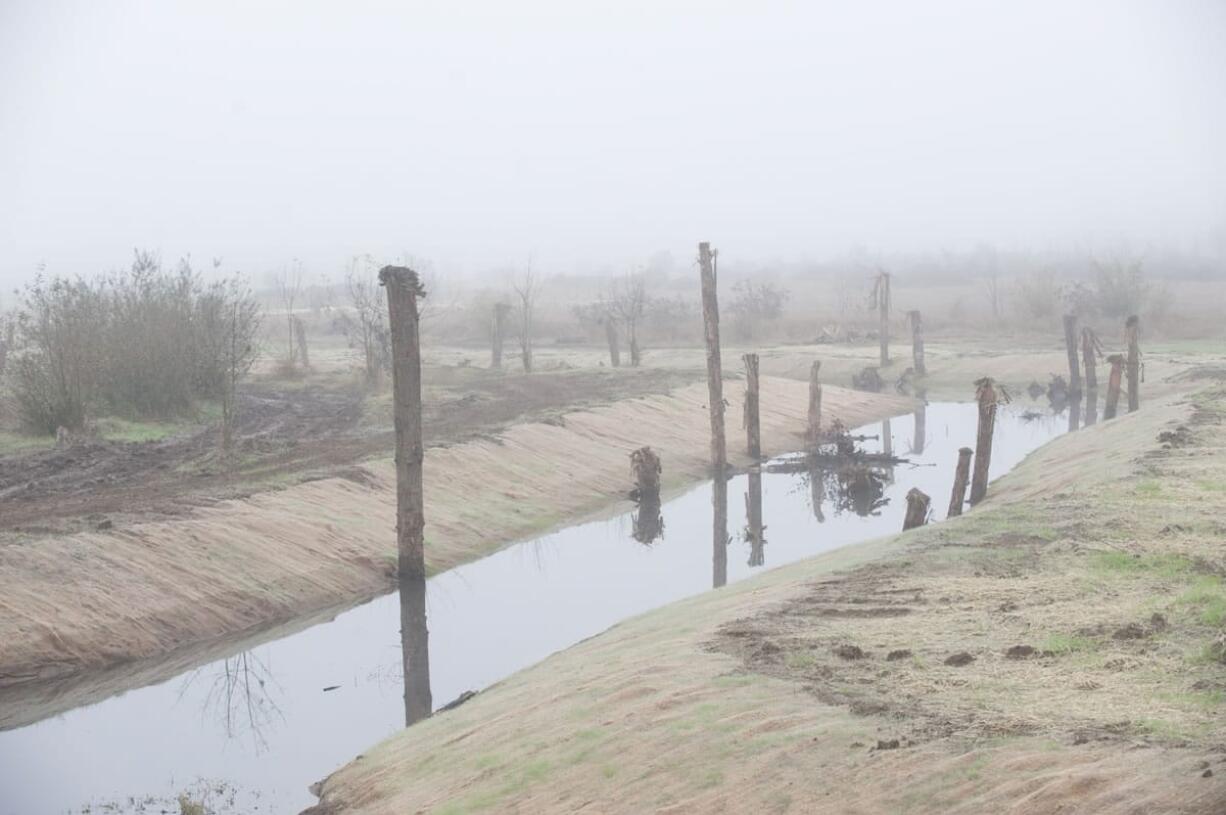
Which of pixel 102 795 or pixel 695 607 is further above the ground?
pixel 695 607

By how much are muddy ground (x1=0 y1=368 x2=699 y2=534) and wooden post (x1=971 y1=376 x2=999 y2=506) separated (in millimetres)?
10029

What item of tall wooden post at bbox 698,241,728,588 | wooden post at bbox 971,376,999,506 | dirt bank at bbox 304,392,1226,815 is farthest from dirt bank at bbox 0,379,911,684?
wooden post at bbox 971,376,999,506

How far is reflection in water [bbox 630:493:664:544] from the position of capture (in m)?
22.8

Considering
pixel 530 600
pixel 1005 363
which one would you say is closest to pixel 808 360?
pixel 1005 363

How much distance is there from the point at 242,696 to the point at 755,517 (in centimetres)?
1202

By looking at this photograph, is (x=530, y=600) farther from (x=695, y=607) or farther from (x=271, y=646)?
(x=695, y=607)

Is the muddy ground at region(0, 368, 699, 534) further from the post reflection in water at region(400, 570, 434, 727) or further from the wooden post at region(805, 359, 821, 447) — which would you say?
the wooden post at region(805, 359, 821, 447)

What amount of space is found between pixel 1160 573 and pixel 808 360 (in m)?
38.2

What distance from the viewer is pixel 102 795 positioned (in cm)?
1129

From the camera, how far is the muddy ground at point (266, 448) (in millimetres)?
19203

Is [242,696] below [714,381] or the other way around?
below

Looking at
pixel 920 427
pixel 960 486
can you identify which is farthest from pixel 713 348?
pixel 920 427

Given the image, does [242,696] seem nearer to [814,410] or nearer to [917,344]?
[814,410]

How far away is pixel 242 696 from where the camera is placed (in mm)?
14422
